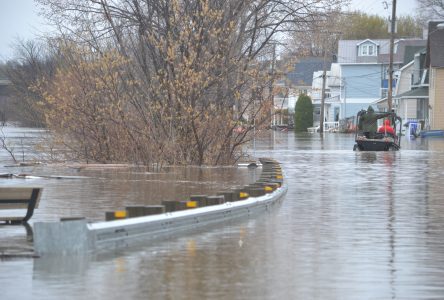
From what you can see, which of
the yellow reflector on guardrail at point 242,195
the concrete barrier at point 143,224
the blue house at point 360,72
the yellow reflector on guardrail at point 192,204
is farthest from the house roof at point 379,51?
the yellow reflector on guardrail at point 192,204

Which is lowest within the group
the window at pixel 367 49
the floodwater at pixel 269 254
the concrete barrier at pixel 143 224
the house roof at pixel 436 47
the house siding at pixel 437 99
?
the floodwater at pixel 269 254

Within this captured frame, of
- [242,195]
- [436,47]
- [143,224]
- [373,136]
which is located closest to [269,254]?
[143,224]

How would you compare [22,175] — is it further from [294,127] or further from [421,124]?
[294,127]

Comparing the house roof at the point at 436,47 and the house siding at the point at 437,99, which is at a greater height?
the house roof at the point at 436,47

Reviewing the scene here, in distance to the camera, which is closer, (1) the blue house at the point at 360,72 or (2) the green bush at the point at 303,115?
(1) the blue house at the point at 360,72

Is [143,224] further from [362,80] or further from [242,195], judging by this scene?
[362,80]

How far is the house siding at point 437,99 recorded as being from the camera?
75.1 m

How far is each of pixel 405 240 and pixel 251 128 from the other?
16.1m

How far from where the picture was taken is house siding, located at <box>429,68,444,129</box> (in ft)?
246

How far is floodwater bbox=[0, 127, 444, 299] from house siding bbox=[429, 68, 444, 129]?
52942 mm

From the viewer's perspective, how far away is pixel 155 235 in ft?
44.6

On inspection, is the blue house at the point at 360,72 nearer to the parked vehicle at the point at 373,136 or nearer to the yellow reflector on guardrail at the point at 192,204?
the parked vehicle at the point at 373,136

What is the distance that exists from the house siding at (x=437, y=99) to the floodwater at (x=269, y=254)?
5294 centimetres

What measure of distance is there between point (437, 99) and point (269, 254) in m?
64.7
